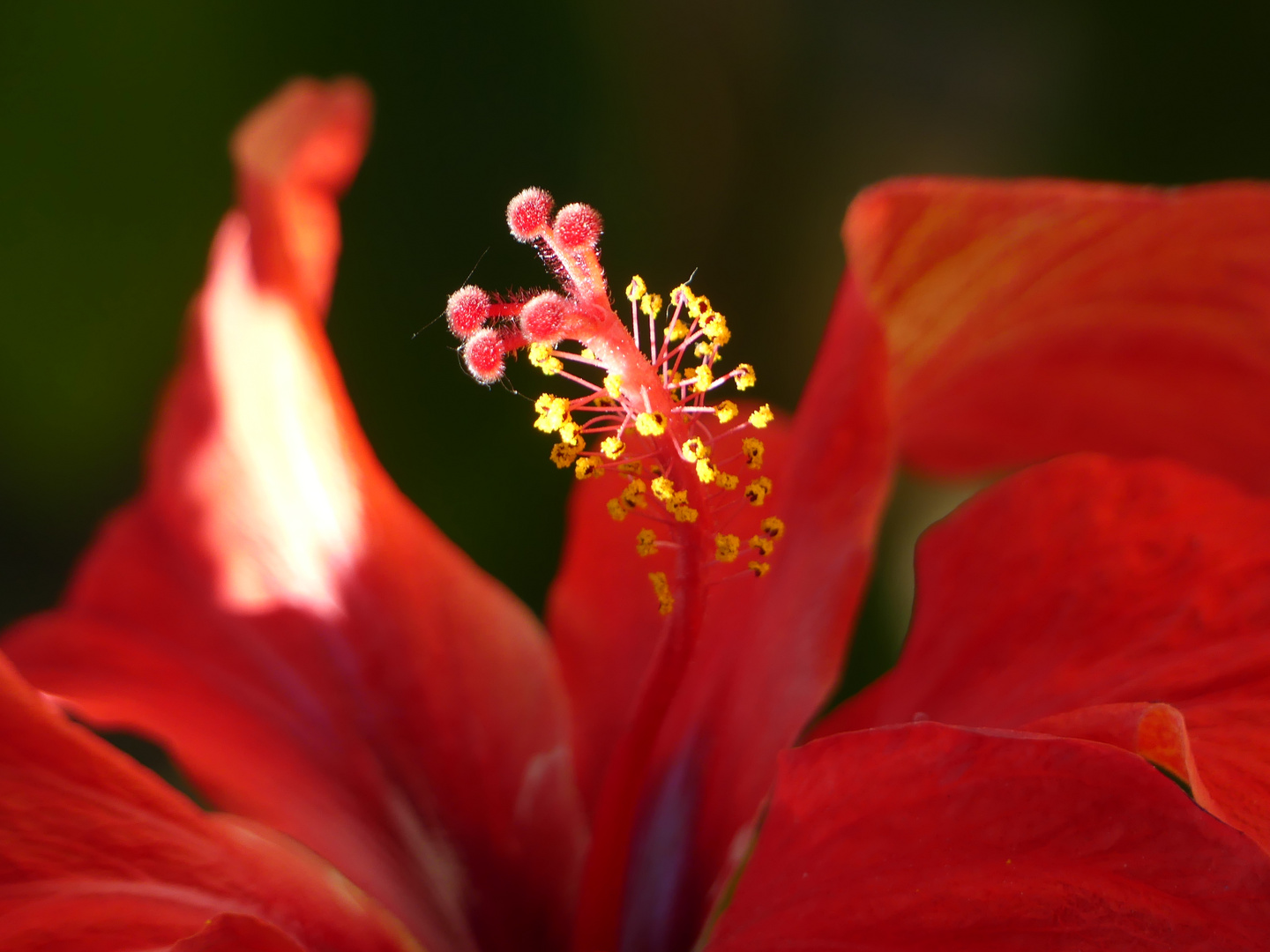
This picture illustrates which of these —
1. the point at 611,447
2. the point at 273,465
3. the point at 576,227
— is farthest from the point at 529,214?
the point at 273,465

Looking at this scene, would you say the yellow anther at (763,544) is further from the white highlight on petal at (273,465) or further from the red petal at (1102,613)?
the white highlight on petal at (273,465)

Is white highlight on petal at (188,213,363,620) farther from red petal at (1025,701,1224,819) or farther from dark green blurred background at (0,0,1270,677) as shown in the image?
red petal at (1025,701,1224,819)

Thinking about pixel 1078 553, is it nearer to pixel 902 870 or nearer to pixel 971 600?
pixel 971 600

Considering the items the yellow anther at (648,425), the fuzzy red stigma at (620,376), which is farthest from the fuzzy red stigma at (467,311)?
the yellow anther at (648,425)

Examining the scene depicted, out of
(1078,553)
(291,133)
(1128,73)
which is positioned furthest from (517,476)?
(1128,73)

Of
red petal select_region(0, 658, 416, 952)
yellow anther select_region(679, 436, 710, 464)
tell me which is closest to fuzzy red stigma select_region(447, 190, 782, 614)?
yellow anther select_region(679, 436, 710, 464)
